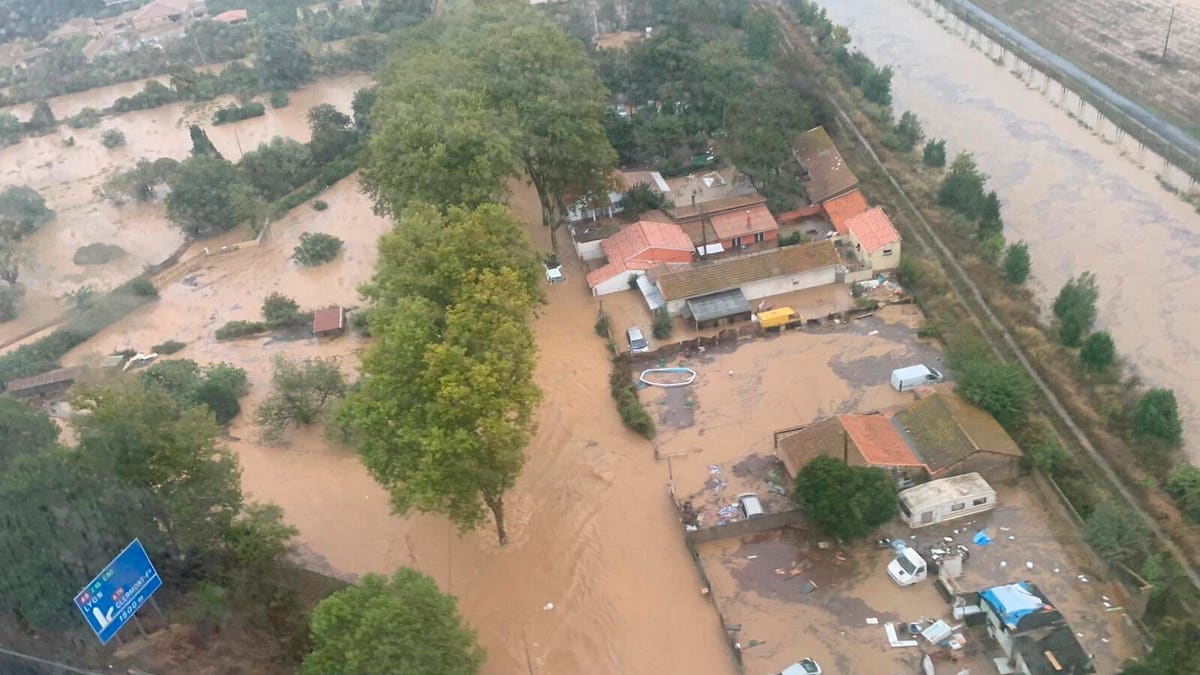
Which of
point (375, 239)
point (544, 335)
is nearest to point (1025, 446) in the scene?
point (544, 335)

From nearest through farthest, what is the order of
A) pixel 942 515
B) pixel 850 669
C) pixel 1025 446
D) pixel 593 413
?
pixel 850 669 → pixel 942 515 → pixel 1025 446 → pixel 593 413

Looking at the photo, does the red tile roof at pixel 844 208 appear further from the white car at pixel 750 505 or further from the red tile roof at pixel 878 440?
the white car at pixel 750 505

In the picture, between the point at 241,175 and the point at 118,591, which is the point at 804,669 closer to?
the point at 118,591

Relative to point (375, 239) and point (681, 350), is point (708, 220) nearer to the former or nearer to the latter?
point (681, 350)

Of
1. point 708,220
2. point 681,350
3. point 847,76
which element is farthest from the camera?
point 847,76

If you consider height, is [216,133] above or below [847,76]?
below

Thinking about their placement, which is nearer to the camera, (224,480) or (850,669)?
(850,669)

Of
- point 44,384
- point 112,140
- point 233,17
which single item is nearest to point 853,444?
point 44,384
